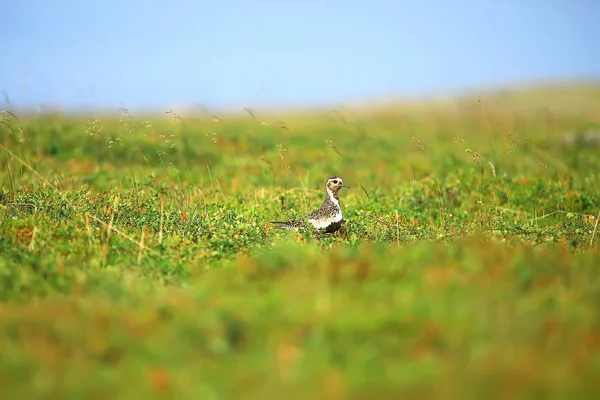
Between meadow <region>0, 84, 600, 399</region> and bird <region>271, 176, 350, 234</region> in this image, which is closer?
meadow <region>0, 84, 600, 399</region>

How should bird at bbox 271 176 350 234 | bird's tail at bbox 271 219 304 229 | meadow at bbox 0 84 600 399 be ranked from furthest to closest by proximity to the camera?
bird's tail at bbox 271 219 304 229 → bird at bbox 271 176 350 234 → meadow at bbox 0 84 600 399

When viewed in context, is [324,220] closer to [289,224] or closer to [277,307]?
[289,224]

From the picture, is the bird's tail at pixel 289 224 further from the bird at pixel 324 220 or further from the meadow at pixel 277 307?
the meadow at pixel 277 307

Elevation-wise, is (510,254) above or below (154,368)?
above

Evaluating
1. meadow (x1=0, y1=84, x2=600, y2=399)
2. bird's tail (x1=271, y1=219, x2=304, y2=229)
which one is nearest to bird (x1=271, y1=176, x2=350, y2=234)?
bird's tail (x1=271, y1=219, x2=304, y2=229)

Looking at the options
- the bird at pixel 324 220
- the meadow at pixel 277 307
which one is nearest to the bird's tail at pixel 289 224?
the bird at pixel 324 220

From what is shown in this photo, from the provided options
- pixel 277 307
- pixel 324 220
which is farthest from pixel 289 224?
pixel 277 307

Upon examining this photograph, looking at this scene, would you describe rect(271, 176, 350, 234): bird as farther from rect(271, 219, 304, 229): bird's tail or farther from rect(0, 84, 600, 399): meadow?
rect(0, 84, 600, 399): meadow

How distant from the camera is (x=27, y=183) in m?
12.9

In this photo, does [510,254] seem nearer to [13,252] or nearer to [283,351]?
[283,351]

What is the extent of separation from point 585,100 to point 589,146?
5497 cm

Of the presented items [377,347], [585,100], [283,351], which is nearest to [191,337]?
[283,351]

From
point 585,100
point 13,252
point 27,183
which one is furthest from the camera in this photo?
point 585,100

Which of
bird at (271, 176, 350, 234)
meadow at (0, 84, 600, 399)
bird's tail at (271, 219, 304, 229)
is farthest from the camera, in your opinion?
bird's tail at (271, 219, 304, 229)
